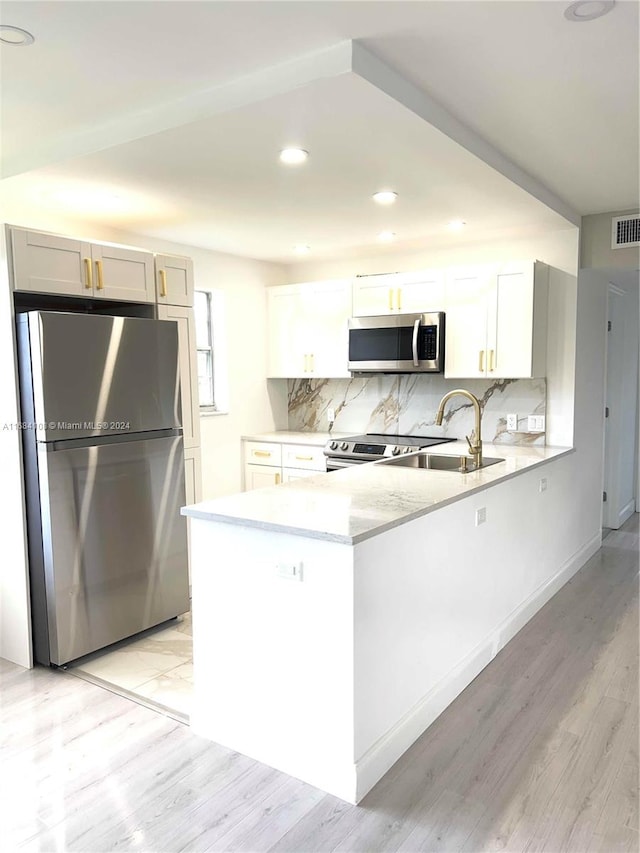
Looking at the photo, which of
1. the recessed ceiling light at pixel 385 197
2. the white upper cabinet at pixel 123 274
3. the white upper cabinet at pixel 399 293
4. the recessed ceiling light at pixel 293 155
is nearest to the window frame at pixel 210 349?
the white upper cabinet at pixel 399 293

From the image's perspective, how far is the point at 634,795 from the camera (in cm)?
210

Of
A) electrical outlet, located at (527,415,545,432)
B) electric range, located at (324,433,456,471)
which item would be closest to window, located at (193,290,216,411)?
electric range, located at (324,433,456,471)

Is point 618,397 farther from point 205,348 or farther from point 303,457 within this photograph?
A: point 205,348

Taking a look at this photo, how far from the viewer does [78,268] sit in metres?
3.11

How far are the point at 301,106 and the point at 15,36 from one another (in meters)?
0.91

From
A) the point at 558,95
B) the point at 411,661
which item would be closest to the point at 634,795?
the point at 411,661

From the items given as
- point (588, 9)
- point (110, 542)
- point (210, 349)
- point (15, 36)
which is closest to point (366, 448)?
point (210, 349)

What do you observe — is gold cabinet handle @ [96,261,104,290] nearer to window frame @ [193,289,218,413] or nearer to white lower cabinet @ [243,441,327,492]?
window frame @ [193,289,218,413]

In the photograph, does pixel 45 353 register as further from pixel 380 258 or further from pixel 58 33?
pixel 380 258

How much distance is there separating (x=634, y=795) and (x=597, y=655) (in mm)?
1081

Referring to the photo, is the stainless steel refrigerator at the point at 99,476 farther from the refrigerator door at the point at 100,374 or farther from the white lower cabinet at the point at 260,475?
the white lower cabinet at the point at 260,475

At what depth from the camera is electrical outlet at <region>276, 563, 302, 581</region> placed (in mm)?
2158

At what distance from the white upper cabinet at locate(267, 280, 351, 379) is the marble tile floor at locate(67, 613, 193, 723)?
7.78ft

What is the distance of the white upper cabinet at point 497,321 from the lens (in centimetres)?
407
